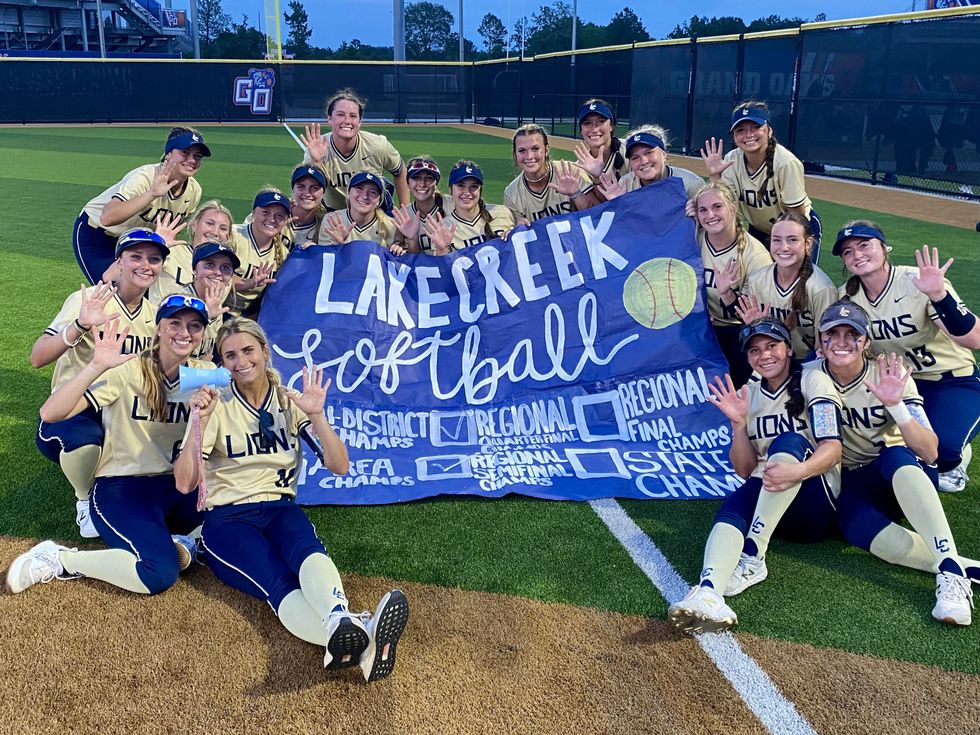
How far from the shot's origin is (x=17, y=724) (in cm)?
310

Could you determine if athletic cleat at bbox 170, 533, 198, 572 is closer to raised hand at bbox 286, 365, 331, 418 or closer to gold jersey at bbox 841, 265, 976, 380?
raised hand at bbox 286, 365, 331, 418

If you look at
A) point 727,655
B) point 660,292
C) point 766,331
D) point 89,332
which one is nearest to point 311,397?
point 89,332

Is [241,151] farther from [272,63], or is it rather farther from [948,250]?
[948,250]

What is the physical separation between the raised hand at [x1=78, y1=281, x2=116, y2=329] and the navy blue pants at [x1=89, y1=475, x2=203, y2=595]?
78 cm

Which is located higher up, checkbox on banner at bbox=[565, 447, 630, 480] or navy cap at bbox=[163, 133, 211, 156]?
navy cap at bbox=[163, 133, 211, 156]

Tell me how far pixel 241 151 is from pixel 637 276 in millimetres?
19984

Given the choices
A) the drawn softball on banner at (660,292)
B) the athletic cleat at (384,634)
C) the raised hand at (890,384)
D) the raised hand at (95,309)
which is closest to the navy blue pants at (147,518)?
the raised hand at (95,309)

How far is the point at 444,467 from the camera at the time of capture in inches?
202

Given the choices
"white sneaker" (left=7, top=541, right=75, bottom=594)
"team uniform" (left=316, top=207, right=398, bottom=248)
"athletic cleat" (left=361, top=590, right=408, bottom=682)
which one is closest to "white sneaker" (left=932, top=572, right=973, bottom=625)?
"athletic cleat" (left=361, top=590, right=408, bottom=682)

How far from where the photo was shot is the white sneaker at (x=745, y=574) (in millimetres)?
3920

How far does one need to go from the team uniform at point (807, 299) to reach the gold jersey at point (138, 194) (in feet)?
13.2

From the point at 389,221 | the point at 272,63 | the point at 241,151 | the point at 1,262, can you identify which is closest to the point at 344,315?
the point at 389,221

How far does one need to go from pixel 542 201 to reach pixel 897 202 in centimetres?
1069

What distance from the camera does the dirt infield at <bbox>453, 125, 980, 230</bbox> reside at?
13.5 metres
